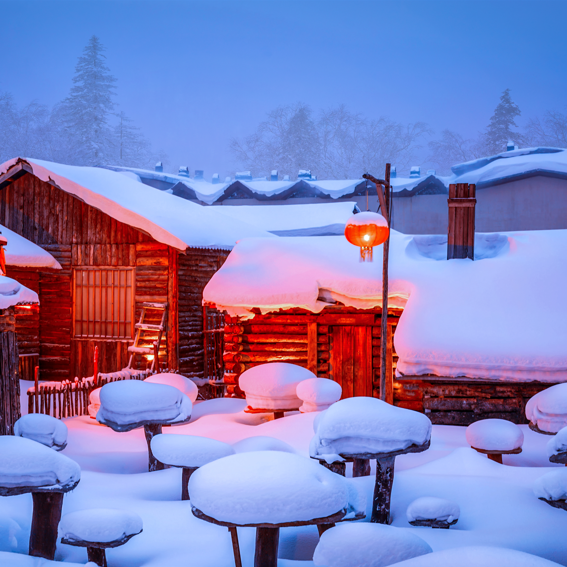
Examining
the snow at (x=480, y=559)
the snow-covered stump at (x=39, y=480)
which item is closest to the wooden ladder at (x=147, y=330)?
the snow-covered stump at (x=39, y=480)

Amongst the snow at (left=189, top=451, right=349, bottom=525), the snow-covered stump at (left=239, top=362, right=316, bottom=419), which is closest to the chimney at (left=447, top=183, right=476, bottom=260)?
the snow-covered stump at (left=239, top=362, right=316, bottom=419)

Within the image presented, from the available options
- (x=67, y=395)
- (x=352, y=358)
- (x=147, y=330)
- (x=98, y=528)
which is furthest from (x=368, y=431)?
(x=147, y=330)

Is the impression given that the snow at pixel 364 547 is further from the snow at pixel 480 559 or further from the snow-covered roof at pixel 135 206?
the snow-covered roof at pixel 135 206

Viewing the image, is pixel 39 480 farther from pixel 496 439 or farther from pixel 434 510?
pixel 496 439

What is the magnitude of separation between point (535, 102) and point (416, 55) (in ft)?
166

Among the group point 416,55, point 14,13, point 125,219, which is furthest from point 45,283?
point 14,13

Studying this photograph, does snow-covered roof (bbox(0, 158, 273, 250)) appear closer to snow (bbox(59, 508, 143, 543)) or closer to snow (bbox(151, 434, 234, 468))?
snow (bbox(151, 434, 234, 468))

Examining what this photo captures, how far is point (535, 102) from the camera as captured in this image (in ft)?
481

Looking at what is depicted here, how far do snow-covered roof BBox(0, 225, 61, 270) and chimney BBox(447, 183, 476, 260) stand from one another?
1029 cm

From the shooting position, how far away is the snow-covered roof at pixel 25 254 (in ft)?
46.3

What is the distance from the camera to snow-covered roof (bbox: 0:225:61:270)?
46.3ft

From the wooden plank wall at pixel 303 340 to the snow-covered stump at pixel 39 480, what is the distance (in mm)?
6875

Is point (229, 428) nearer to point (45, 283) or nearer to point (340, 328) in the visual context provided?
point (340, 328)

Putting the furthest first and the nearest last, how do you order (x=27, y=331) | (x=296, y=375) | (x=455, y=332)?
(x=27, y=331), (x=296, y=375), (x=455, y=332)
